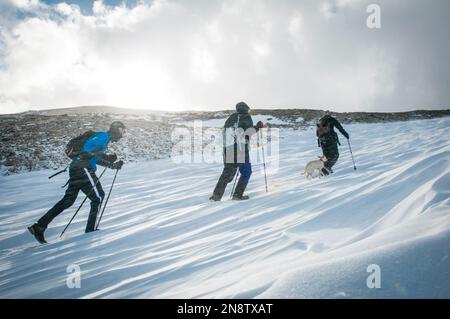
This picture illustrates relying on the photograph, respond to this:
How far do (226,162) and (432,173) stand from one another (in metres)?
4.01

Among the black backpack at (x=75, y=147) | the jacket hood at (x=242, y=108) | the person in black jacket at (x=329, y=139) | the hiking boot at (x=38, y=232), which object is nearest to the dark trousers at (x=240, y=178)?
the jacket hood at (x=242, y=108)

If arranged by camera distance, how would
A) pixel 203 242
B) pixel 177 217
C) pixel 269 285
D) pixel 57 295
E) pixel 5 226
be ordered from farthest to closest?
Result: 1. pixel 5 226
2. pixel 177 217
3. pixel 203 242
4. pixel 57 295
5. pixel 269 285

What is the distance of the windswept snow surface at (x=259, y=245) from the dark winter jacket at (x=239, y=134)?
1061mm

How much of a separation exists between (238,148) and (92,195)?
3271mm

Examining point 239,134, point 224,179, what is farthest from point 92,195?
point 239,134

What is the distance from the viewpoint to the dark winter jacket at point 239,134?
20.5 ft

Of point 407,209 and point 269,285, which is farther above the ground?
point 407,209

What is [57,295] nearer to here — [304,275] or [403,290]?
[304,275]

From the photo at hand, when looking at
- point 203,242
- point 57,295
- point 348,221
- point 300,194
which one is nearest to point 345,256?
point 348,221

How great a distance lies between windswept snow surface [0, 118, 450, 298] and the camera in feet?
5.91

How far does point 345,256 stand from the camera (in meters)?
2.05

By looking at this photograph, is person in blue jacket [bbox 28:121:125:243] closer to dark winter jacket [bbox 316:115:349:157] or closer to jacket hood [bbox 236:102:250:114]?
jacket hood [bbox 236:102:250:114]

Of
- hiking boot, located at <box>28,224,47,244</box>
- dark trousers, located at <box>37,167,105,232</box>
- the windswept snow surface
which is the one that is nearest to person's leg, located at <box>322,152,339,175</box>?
the windswept snow surface
